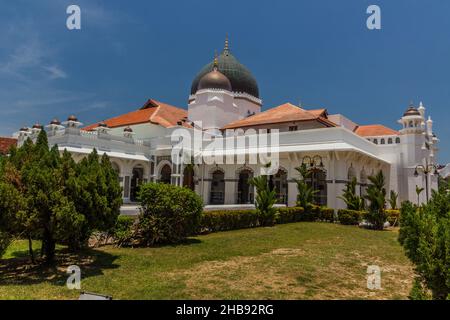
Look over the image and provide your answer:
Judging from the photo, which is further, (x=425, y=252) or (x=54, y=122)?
(x=54, y=122)

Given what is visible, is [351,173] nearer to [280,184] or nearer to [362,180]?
[362,180]

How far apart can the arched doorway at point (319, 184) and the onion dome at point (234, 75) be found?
45.9 ft

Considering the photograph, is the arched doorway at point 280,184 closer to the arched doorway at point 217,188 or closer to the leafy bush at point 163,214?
the arched doorway at point 217,188

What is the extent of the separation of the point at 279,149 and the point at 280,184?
2.88 meters

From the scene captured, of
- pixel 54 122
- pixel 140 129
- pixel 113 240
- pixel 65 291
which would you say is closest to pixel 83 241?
pixel 113 240

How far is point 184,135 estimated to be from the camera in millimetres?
24094

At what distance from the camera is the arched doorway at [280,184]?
21.9m

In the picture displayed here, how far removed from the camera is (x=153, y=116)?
29.7m

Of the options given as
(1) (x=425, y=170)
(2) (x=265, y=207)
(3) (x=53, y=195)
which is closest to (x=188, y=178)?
(2) (x=265, y=207)

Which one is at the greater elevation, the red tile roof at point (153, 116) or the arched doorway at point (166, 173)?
the red tile roof at point (153, 116)

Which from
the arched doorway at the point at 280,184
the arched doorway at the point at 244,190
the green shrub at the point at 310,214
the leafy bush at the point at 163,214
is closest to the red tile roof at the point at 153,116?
the arched doorway at the point at 244,190

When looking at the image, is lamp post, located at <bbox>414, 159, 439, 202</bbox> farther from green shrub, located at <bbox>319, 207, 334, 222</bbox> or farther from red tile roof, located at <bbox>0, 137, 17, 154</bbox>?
red tile roof, located at <bbox>0, 137, 17, 154</bbox>
